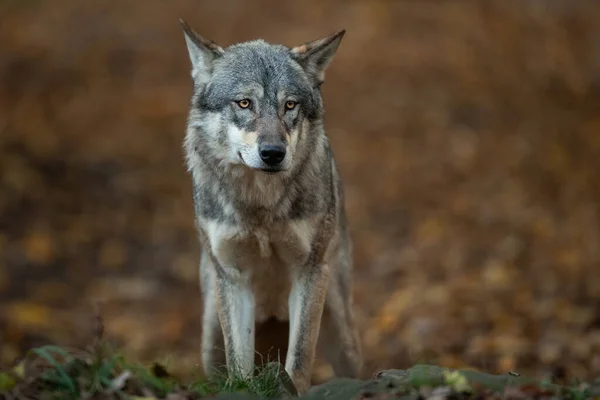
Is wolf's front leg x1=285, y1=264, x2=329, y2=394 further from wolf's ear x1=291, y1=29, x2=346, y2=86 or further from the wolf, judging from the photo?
wolf's ear x1=291, y1=29, x2=346, y2=86

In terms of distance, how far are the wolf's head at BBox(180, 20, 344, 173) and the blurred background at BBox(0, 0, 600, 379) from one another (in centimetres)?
159

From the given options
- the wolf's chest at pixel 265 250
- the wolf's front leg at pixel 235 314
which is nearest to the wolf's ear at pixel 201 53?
the wolf's chest at pixel 265 250

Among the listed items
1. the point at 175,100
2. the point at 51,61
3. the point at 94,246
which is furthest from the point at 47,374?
the point at 51,61

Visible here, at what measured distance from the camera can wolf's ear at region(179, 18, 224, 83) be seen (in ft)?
22.7

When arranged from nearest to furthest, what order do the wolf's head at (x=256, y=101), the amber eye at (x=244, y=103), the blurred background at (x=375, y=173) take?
the wolf's head at (x=256, y=101), the amber eye at (x=244, y=103), the blurred background at (x=375, y=173)

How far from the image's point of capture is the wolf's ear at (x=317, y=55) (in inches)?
274

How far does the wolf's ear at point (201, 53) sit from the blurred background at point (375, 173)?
6.87ft

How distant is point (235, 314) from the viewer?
689 centimetres

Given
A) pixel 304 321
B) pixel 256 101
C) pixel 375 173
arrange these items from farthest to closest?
pixel 375 173
pixel 304 321
pixel 256 101

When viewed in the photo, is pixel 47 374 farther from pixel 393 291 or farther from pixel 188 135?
pixel 393 291

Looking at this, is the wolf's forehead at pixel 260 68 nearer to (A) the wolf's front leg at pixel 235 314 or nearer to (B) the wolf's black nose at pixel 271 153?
(B) the wolf's black nose at pixel 271 153

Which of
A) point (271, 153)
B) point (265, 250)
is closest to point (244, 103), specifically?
point (271, 153)

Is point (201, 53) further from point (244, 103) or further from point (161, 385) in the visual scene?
point (161, 385)

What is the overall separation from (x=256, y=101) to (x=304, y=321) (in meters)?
1.58
